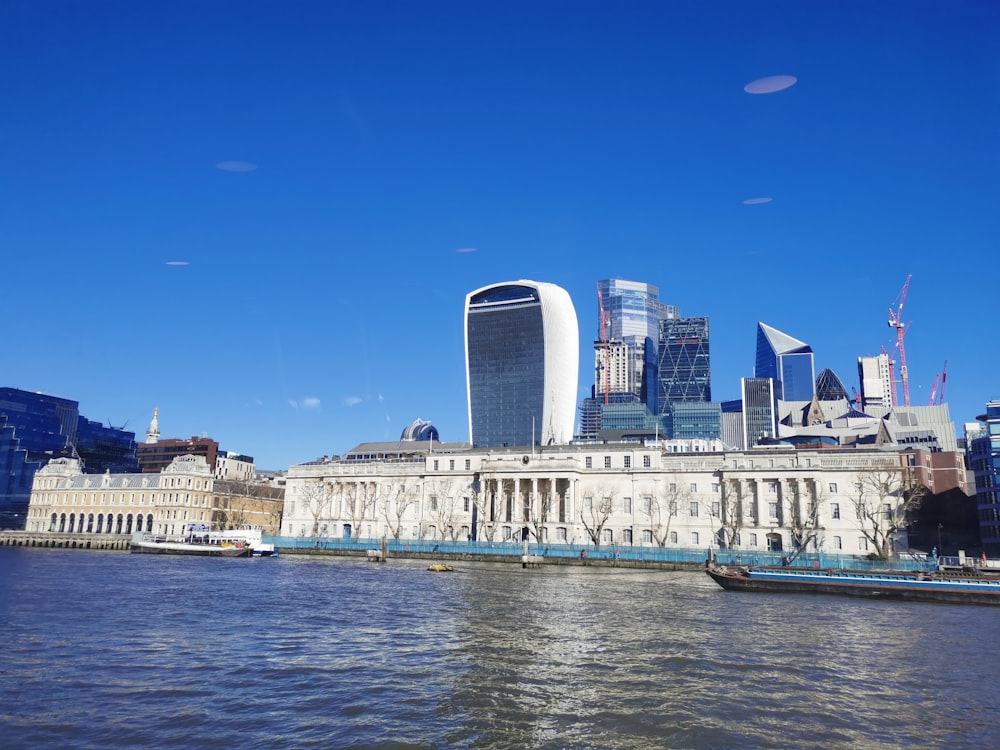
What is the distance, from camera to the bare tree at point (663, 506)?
120 metres

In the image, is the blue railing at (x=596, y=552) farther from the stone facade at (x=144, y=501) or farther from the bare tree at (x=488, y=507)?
the stone facade at (x=144, y=501)

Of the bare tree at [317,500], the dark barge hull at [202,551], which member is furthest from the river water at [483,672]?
the bare tree at [317,500]

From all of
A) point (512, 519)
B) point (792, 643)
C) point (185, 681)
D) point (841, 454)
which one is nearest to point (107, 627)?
point (185, 681)

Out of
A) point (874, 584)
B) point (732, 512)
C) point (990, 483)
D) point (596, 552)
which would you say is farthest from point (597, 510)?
point (990, 483)

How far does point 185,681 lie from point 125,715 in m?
4.81

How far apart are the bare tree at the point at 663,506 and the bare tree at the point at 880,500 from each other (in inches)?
965

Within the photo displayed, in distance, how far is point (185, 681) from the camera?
29.8m

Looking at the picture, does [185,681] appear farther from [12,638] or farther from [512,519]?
[512,519]

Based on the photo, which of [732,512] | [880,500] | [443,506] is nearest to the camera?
[880,500]

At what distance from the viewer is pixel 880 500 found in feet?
363

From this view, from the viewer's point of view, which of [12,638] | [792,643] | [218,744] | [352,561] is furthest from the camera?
[352,561]

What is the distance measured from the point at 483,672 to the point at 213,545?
108 meters

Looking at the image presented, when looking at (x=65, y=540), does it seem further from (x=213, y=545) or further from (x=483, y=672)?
(x=483, y=672)

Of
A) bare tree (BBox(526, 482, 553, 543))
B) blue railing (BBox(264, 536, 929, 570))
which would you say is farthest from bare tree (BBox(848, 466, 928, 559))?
bare tree (BBox(526, 482, 553, 543))
